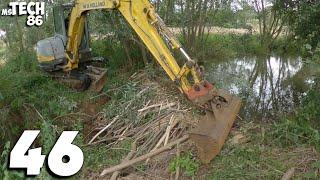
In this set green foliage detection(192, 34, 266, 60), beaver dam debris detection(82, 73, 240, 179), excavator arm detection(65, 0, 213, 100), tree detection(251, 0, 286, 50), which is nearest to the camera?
beaver dam debris detection(82, 73, 240, 179)

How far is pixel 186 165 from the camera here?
576cm

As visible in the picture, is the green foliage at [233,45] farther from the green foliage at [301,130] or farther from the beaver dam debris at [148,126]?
the green foliage at [301,130]

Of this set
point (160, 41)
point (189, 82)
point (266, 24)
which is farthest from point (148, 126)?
point (266, 24)

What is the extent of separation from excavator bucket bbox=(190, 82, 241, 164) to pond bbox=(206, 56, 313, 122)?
229cm

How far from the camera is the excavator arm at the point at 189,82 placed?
5.82 m

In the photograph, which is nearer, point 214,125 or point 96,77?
point 214,125

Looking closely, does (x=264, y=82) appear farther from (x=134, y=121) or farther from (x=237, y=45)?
(x=237, y=45)

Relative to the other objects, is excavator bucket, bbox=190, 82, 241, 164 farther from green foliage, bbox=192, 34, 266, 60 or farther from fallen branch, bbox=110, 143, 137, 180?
green foliage, bbox=192, 34, 266, 60

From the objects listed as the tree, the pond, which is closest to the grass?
the pond

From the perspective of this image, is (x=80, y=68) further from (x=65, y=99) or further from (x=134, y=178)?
(x=134, y=178)

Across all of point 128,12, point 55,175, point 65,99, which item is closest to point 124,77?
point 65,99

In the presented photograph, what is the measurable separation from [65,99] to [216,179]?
4.52 meters

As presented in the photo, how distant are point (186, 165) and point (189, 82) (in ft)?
5.74

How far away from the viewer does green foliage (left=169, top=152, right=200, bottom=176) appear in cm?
570
